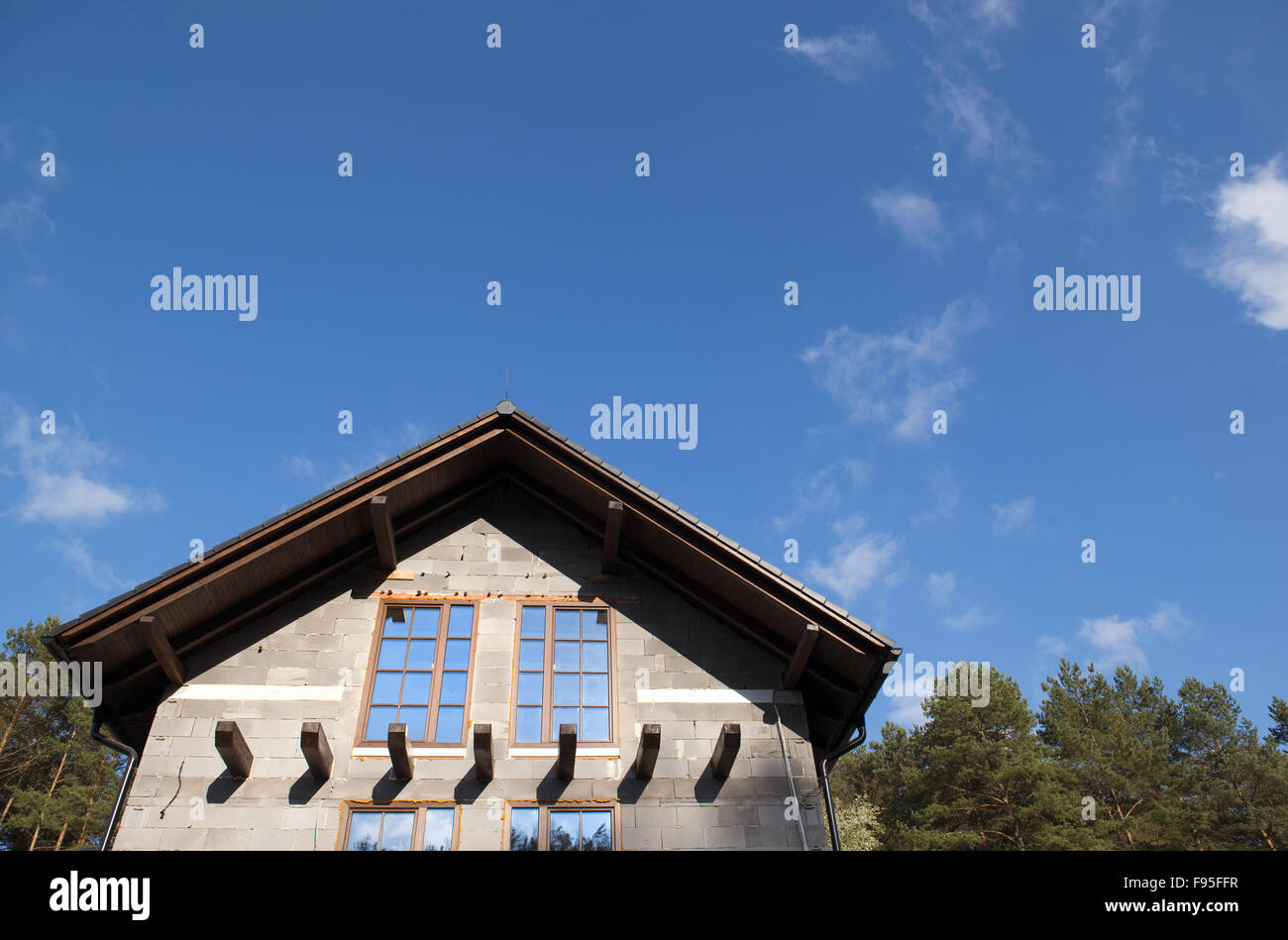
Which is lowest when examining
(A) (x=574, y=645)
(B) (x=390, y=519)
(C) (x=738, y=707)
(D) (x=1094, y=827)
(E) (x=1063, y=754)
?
(D) (x=1094, y=827)

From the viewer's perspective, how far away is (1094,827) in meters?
25.0

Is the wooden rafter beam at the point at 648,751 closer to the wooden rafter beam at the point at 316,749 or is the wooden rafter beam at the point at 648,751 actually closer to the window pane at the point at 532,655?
the window pane at the point at 532,655

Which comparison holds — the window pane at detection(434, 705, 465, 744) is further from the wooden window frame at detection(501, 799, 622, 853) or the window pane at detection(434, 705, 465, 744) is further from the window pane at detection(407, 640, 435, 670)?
the wooden window frame at detection(501, 799, 622, 853)

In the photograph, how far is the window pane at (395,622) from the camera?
38.8ft

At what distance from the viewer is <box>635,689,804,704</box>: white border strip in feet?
37.5

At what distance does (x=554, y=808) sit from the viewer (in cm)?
1037

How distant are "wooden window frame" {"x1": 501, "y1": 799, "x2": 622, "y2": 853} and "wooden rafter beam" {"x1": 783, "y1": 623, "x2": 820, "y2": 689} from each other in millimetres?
2832

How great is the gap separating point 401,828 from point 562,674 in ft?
8.99

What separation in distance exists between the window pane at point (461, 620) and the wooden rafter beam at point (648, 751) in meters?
2.91

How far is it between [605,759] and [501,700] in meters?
1.58

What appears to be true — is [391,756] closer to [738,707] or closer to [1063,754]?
[738,707]

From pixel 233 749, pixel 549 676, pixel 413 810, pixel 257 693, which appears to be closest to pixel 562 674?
pixel 549 676

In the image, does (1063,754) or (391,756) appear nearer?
(391,756)
